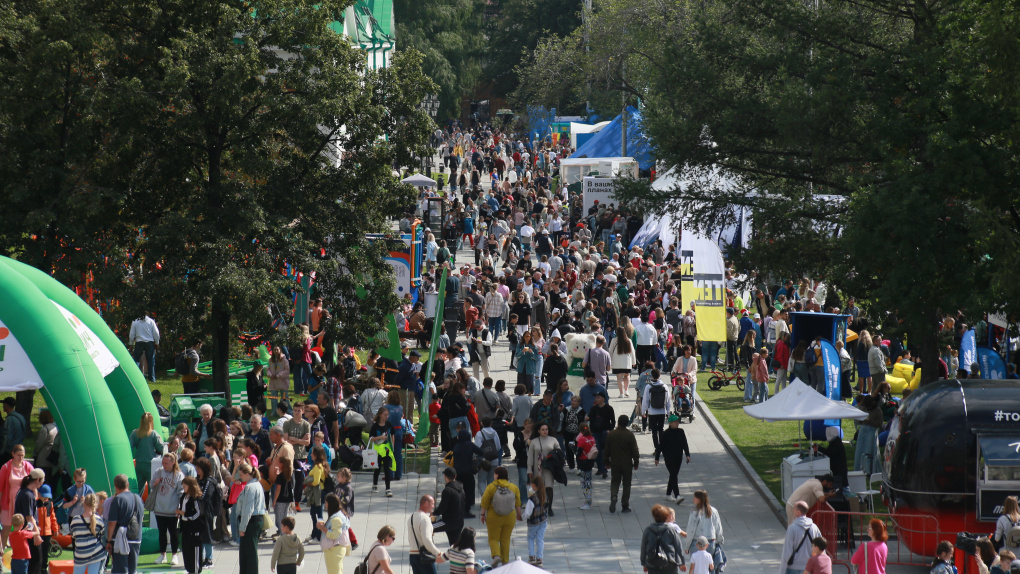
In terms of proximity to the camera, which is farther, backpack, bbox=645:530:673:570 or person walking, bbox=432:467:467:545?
person walking, bbox=432:467:467:545

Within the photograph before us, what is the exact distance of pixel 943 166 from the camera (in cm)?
1634

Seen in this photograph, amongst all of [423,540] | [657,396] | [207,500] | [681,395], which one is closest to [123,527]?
[207,500]

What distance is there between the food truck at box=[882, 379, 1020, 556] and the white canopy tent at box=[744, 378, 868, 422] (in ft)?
6.93

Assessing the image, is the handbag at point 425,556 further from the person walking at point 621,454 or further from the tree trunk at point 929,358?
the tree trunk at point 929,358

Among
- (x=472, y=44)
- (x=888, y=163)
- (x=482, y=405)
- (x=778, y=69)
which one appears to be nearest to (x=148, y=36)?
(x=482, y=405)

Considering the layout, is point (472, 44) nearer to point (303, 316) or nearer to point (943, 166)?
point (303, 316)

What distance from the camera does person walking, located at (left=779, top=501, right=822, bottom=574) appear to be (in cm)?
1272

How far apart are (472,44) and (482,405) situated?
69368 mm

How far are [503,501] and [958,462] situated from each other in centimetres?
555

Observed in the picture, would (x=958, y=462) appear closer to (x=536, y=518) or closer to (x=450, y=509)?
(x=536, y=518)

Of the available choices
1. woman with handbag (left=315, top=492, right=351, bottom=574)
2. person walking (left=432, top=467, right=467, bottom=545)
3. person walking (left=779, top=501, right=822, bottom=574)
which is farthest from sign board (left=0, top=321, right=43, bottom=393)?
person walking (left=779, top=501, right=822, bottom=574)

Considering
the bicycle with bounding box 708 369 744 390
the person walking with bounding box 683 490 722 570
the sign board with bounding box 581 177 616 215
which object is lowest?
the person walking with bounding box 683 490 722 570

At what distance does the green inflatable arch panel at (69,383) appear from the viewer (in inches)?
612

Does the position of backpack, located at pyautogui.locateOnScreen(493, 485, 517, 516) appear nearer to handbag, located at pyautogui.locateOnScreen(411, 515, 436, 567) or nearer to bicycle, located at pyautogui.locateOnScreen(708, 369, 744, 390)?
handbag, located at pyautogui.locateOnScreen(411, 515, 436, 567)
